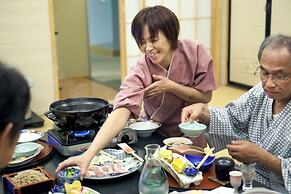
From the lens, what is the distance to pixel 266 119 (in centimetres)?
177

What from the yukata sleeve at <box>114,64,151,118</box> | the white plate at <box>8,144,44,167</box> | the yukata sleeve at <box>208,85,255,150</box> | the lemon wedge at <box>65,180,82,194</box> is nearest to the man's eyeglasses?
the yukata sleeve at <box>208,85,255,150</box>

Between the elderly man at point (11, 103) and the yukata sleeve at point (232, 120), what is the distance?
121 cm

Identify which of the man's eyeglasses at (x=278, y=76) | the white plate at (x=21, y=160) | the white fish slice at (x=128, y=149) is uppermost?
the man's eyeglasses at (x=278, y=76)

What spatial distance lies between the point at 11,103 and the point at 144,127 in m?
1.24

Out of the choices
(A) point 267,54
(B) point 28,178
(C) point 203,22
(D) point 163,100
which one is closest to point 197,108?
(D) point 163,100

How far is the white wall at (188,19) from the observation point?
5562 millimetres

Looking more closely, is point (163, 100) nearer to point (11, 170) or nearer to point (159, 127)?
point (159, 127)

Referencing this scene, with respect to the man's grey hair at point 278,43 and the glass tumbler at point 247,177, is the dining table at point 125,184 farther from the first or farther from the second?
the man's grey hair at point 278,43

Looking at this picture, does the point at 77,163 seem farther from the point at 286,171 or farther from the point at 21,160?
the point at 286,171

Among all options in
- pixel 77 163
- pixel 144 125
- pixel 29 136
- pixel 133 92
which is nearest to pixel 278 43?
pixel 133 92

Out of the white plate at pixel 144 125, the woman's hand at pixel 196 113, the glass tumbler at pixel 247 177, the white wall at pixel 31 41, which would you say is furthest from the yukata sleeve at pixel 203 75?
the white wall at pixel 31 41

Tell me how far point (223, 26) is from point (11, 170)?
4.96 m

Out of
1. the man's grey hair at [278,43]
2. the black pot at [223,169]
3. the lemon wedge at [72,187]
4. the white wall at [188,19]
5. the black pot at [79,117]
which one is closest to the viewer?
the lemon wedge at [72,187]

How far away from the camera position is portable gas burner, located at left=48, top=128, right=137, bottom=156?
1.76 m
